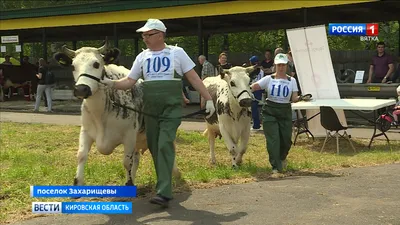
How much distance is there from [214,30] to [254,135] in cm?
1190

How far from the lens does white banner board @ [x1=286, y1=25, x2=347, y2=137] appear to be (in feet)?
44.3

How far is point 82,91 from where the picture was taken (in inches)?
259

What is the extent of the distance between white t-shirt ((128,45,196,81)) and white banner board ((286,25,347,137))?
7011 millimetres

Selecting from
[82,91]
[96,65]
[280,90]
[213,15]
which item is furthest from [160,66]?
[213,15]

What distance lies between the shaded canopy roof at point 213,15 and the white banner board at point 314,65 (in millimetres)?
3109

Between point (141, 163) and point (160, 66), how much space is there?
12.9 ft

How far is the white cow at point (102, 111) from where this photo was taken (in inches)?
274
